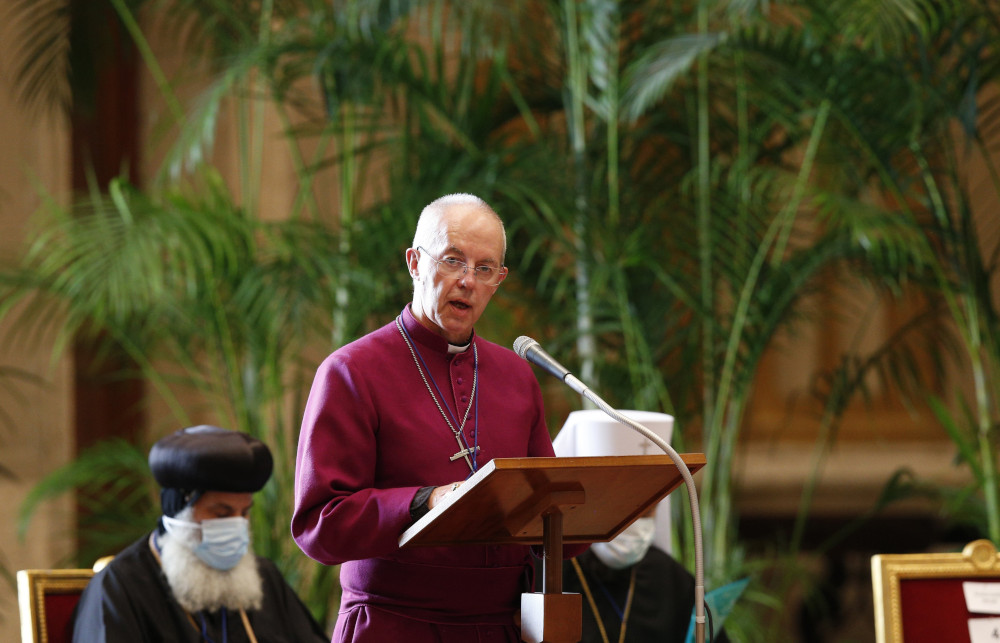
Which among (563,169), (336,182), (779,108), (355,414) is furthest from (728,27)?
(355,414)

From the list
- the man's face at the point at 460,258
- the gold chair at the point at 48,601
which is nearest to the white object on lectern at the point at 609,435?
the man's face at the point at 460,258

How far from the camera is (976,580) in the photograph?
3.69 metres

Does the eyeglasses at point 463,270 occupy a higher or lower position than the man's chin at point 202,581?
higher

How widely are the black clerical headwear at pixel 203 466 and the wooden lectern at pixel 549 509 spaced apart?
155 cm

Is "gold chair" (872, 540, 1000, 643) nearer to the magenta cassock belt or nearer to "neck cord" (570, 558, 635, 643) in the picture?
"neck cord" (570, 558, 635, 643)

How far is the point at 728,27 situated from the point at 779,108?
0.56 meters

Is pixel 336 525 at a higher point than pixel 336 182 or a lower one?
lower

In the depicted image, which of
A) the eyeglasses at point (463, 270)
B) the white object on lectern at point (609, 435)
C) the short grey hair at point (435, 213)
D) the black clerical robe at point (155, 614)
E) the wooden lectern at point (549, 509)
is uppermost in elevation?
the short grey hair at point (435, 213)

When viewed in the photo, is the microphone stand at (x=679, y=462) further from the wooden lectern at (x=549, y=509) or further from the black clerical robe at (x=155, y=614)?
the black clerical robe at (x=155, y=614)

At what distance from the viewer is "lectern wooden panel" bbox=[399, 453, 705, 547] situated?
2016 mm

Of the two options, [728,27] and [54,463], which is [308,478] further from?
[54,463]

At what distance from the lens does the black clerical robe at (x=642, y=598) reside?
4086 mm

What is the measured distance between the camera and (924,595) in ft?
12.0

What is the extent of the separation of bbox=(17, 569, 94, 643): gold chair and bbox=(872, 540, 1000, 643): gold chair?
7.61ft
